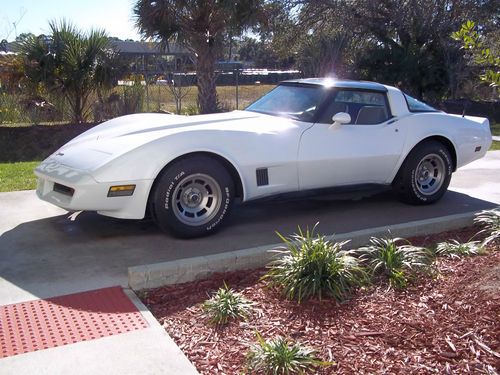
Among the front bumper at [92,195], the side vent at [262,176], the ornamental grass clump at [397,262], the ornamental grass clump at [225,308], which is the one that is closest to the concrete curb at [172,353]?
the ornamental grass clump at [225,308]

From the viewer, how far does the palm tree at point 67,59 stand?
41.0ft

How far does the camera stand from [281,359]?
9.16ft

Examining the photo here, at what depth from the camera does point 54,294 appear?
3908 millimetres

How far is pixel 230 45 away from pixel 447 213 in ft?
30.8

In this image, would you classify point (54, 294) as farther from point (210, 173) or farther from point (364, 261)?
point (364, 261)

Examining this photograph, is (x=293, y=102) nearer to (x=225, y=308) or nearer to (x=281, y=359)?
(x=225, y=308)

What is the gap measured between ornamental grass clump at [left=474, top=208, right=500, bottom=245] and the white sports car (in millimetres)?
998

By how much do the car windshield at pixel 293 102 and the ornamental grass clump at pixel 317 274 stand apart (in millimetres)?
2170

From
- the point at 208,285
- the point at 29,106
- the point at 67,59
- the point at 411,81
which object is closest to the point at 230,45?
the point at 67,59

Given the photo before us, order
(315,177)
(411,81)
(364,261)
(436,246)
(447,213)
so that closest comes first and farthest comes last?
(364,261)
(436,246)
(315,177)
(447,213)
(411,81)

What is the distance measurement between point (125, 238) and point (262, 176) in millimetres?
1419

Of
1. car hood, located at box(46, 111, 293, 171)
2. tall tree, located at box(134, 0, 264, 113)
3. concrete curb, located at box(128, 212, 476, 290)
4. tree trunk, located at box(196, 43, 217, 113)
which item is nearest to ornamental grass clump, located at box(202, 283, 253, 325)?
concrete curb, located at box(128, 212, 476, 290)

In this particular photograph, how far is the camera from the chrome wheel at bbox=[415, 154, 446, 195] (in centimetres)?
642

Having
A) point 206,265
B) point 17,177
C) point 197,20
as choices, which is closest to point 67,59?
point 197,20
